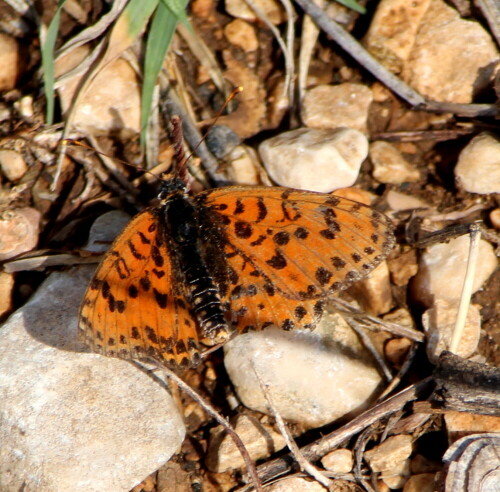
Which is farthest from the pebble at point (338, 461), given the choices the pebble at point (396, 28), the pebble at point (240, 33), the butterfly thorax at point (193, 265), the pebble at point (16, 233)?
the pebble at point (240, 33)

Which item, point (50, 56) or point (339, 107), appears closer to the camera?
point (50, 56)

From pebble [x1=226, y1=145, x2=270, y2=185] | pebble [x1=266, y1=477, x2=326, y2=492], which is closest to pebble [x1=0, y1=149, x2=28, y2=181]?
pebble [x1=226, y1=145, x2=270, y2=185]

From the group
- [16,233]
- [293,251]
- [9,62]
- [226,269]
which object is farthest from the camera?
[9,62]

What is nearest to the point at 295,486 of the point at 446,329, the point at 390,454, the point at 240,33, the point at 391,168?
the point at 390,454

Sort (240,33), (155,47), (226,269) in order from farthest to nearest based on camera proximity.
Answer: (240,33) < (155,47) < (226,269)

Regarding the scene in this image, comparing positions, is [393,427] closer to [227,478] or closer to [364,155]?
[227,478]

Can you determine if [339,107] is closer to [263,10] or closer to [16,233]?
[263,10]
